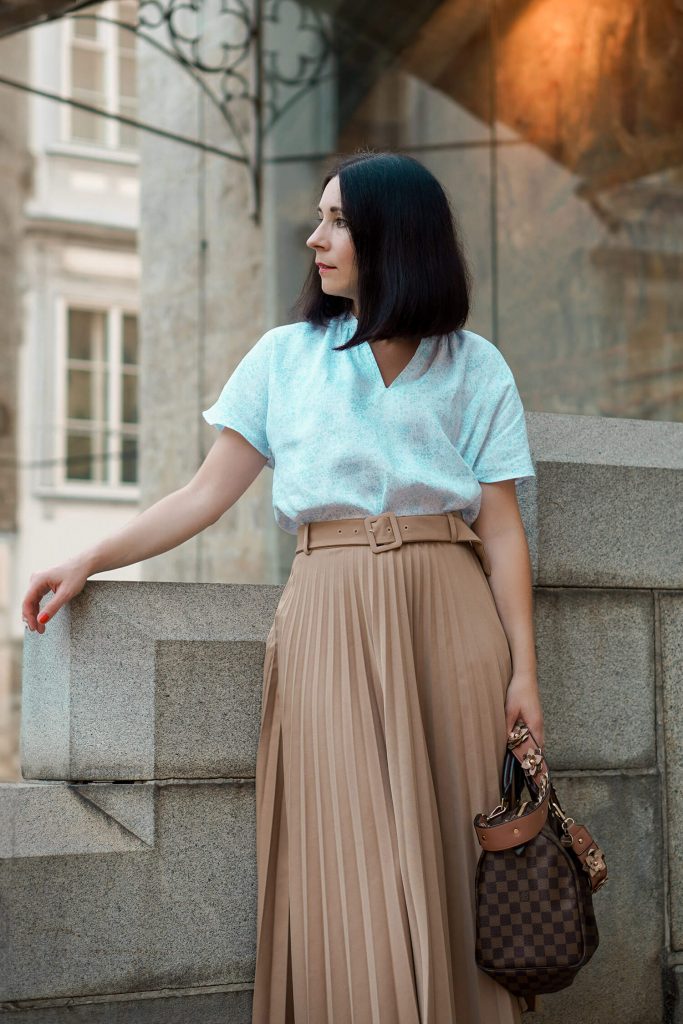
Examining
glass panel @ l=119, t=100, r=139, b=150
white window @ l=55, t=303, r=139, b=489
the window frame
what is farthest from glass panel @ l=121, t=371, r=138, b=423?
glass panel @ l=119, t=100, r=139, b=150

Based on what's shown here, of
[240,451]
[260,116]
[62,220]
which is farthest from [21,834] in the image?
[62,220]

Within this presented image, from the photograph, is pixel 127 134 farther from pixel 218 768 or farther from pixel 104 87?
pixel 218 768

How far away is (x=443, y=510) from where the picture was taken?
2514 millimetres

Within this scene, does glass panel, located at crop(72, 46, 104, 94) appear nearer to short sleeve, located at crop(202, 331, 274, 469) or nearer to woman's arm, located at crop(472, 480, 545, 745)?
short sleeve, located at crop(202, 331, 274, 469)

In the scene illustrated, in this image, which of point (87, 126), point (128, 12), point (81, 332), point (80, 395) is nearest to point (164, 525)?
point (80, 395)

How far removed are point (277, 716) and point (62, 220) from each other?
753 inches

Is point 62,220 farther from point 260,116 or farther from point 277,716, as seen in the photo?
point 277,716

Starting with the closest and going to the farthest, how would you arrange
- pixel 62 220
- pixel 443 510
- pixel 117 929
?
pixel 443 510
pixel 117 929
pixel 62 220

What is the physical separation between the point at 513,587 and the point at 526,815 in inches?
18.1

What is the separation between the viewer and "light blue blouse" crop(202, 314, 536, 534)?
2467 mm

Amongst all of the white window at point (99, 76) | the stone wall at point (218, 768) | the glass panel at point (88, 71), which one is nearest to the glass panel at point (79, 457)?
the white window at point (99, 76)

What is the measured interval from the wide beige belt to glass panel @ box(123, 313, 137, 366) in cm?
1913

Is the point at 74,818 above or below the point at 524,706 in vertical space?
below

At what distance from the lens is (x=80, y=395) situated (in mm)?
20781
